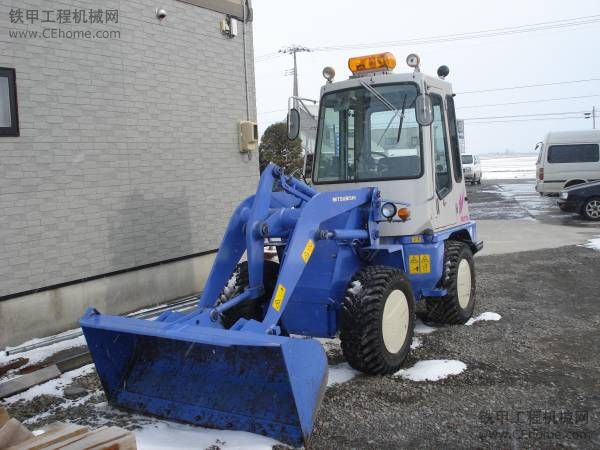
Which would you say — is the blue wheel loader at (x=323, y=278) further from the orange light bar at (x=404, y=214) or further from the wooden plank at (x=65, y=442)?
the wooden plank at (x=65, y=442)

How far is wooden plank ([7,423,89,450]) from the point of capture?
9.62 feet

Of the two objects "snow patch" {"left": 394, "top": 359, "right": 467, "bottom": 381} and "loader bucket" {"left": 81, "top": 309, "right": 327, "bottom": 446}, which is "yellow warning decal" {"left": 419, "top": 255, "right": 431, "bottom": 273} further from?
"loader bucket" {"left": 81, "top": 309, "right": 327, "bottom": 446}

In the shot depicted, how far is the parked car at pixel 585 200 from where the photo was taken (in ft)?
51.7

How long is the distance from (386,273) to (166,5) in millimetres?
5234

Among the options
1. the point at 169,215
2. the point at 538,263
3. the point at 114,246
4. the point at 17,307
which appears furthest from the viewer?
the point at 538,263


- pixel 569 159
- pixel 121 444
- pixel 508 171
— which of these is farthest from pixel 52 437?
pixel 508 171

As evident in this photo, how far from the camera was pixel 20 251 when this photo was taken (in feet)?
20.0

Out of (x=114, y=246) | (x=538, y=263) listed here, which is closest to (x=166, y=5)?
(x=114, y=246)

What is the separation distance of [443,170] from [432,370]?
2.19m

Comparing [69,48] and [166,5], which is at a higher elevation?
[166,5]

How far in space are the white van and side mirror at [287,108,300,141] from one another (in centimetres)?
1422

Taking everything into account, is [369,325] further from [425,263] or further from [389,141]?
[389,141]

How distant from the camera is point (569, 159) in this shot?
58.7ft

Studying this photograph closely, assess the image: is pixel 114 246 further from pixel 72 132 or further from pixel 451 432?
pixel 451 432
